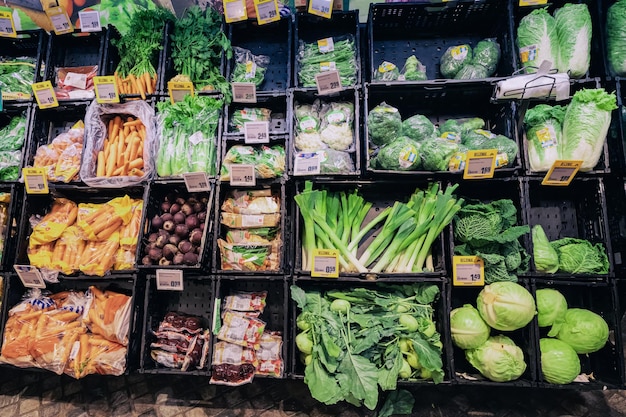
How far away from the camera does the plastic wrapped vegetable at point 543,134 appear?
6.81ft

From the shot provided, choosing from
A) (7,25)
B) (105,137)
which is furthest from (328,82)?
(7,25)

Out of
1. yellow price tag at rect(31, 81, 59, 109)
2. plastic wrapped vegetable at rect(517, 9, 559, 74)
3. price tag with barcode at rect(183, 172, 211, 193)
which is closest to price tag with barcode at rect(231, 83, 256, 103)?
price tag with barcode at rect(183, 172, 211, 193)

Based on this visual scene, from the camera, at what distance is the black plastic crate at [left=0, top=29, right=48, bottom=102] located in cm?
260

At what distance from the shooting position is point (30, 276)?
2.24 metres

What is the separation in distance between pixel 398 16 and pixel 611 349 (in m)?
2.49

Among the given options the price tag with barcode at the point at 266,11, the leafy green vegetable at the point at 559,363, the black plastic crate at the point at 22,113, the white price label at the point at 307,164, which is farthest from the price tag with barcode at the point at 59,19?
the leafy green vegetable at the point at 559,363

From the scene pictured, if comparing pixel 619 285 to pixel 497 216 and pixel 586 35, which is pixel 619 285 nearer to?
pixel 497 216

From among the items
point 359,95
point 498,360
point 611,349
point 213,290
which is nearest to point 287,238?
point 213,290

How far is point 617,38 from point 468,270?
1718 mm

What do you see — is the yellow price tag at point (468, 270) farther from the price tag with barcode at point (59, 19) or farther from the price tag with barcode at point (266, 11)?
the price tag with barcode at point (59, 19)

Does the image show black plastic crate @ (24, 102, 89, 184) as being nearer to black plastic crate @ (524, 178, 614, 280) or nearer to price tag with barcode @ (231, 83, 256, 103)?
price tag with barcode @ (231, 83, 256, 103)

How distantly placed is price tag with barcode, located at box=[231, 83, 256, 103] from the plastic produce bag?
643mm

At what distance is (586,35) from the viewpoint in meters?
2.19

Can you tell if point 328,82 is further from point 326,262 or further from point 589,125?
point 589,125
